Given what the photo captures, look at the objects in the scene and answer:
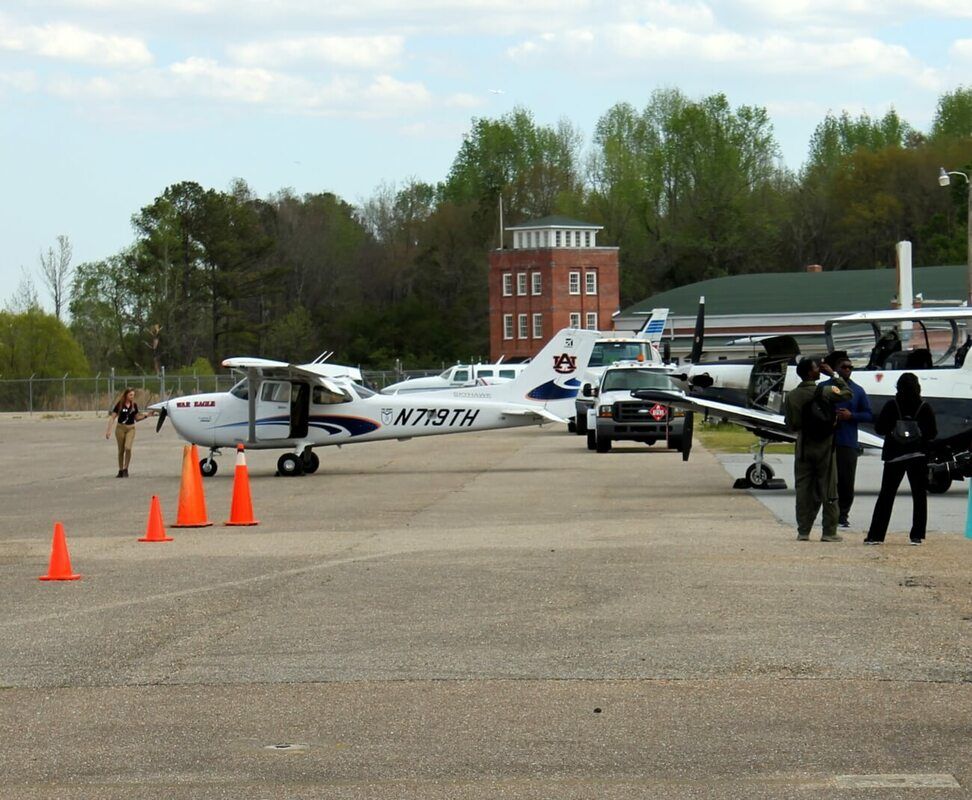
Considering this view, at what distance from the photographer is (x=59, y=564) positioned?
1420 centimetres

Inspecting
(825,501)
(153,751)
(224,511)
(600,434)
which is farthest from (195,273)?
(153,751)

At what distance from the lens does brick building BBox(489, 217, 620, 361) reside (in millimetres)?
109812

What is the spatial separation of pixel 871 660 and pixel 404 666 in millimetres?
2763

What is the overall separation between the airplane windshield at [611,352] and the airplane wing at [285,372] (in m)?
19.5

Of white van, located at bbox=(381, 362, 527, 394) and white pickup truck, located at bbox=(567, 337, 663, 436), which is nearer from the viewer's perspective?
white pickup truck, located at bbox=(567, 337, 663, 436)

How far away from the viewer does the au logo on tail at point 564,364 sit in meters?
33.8

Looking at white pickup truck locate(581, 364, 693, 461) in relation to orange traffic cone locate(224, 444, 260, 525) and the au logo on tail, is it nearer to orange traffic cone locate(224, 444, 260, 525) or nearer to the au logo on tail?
the au logo on tail

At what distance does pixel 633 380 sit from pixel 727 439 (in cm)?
518

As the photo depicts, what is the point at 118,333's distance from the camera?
404 feet

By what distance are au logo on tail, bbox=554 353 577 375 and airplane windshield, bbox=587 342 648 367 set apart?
14.5 metres

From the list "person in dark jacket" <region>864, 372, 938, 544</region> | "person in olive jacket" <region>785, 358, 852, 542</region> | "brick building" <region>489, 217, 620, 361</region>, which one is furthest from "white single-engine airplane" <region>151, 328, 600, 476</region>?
"brick building" <region>489, 217, 620, 361</region>

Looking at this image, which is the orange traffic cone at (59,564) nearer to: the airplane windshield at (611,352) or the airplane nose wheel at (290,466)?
the airplane nose wheel at (290,466)

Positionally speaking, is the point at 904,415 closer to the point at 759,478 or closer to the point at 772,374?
the point at 759,478

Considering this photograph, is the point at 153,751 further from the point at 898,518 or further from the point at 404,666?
the point at 898,518
